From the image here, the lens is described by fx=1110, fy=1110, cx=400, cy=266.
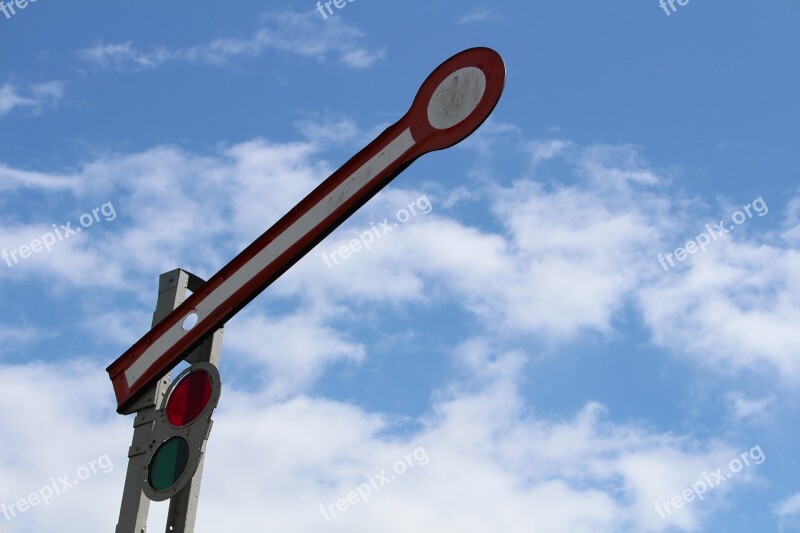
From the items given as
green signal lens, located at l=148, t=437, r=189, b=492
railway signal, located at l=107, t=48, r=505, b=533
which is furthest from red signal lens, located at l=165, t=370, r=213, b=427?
green signal lens, located at l=148, t=437, r=189, b=492

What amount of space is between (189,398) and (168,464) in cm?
34

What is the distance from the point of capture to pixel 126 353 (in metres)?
5.81

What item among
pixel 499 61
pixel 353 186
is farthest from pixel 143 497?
pixel 499 61

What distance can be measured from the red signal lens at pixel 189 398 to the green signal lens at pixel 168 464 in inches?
4.3

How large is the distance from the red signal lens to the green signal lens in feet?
0.36

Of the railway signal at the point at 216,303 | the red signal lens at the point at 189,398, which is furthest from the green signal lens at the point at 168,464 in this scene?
the red signal lens at the point at 189,398

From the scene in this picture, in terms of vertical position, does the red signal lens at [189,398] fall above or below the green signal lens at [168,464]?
above

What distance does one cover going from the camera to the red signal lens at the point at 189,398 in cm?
530

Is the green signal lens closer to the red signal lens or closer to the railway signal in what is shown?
the railway signal

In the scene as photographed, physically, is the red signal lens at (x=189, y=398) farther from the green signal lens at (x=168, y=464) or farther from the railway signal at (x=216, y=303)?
the green signal lens at (x=168, y=464)

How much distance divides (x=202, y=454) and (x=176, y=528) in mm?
356

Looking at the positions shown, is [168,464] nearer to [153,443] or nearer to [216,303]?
[153,443]

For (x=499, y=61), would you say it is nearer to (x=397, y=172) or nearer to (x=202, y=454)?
(x=397, y=172)

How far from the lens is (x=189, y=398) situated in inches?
212
